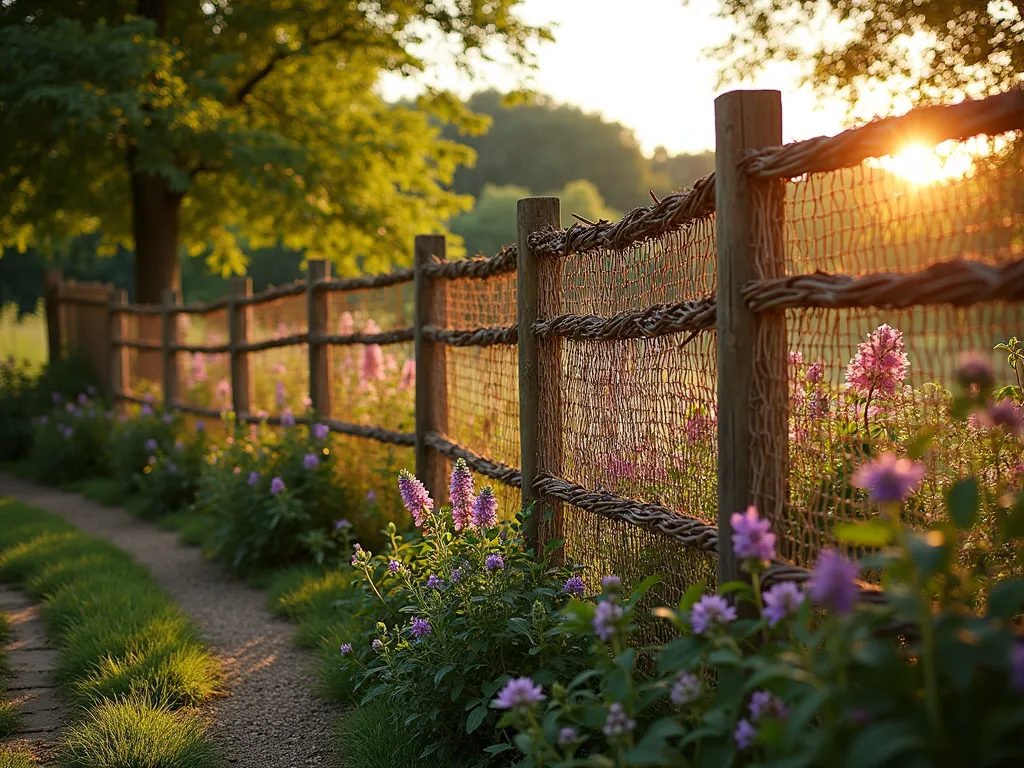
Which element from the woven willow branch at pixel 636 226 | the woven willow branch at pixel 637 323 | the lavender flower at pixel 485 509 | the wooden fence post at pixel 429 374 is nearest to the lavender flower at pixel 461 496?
the lavender flower at pixel 485 509

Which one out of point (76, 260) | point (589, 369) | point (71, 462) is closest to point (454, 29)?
point (71, 462)

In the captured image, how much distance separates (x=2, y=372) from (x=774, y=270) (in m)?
12.5

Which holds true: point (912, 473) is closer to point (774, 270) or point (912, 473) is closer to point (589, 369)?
point (774, 270)

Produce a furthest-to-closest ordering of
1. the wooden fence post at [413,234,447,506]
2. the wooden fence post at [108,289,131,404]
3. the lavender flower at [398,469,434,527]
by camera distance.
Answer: the wooden fence post at [108,289,131,404], the wooden fence post at [413,234,447,506], the lavender flower at [398,469,434,527]

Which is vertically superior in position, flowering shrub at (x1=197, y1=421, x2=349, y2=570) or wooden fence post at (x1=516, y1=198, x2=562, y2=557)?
wooden fence post at (x1=516, y1=198, x2=562, y2=557)

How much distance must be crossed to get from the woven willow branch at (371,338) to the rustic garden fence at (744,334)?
37.0 inches

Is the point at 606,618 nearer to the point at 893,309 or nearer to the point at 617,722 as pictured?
the point at 617,722

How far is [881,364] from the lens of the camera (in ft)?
8.80

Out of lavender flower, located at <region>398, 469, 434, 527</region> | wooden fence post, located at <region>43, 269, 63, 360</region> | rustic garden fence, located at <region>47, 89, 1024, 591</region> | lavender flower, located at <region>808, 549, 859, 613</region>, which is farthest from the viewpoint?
wooden fence post, located at <region>43, 269, 63, 360</region>

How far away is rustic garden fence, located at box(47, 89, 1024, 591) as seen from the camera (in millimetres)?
1876

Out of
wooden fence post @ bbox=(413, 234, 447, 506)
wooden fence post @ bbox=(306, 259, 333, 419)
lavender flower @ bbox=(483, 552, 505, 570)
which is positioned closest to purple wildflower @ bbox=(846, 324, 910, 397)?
lavender flower @ bbox=(483, 552, 505, 570)

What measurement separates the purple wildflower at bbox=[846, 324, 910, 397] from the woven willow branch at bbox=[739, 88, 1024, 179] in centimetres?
72

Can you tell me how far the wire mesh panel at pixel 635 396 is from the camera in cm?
→ 274

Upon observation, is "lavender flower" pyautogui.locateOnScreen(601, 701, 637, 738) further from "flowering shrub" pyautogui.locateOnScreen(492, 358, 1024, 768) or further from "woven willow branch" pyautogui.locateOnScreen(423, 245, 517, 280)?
"woven willow branch" pyautogui.locateOnScreen(423, 245, 517, 280)
